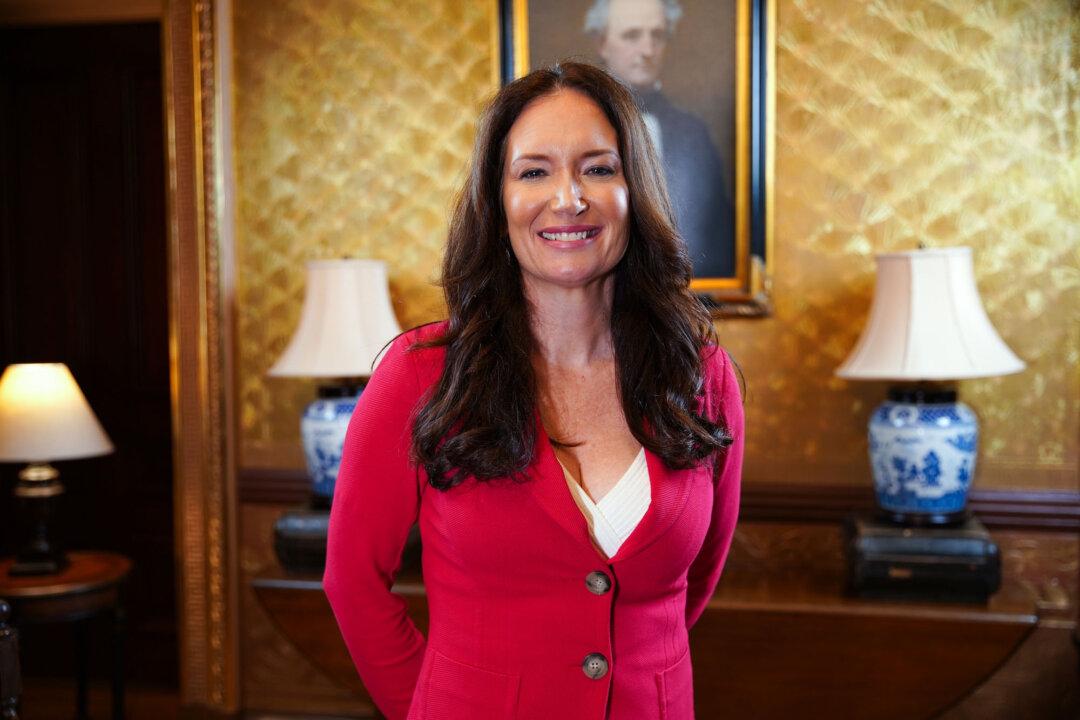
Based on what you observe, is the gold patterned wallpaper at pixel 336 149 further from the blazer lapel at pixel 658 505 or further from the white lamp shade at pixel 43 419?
the blazer lapel at pixel 658 505

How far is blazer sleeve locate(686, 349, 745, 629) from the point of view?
1.53 meters

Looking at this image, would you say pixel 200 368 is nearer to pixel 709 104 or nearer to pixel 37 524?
pixel 37 524

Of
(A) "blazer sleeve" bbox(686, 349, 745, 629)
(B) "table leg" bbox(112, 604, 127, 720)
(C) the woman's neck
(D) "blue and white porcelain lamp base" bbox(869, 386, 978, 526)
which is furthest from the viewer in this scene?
(B) "table leg" bbox(112, 604, 127, 720)

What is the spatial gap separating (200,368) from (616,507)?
2.51 m

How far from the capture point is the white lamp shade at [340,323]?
3.03 meters

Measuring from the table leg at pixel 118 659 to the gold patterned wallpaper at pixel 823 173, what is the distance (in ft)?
2.93

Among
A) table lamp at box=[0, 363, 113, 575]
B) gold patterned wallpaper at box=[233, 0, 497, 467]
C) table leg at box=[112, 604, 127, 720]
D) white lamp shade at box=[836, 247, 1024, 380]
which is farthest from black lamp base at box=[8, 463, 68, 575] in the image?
white lamp shade at box=[836, 247, 1024, 380]

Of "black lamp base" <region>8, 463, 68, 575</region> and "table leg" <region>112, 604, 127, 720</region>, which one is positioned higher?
"black lamp base" <region>8, 463, 68, 575</region>

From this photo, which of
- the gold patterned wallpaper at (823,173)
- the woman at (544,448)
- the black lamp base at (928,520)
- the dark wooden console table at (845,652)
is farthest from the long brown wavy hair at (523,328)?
the gold patterned wallpaper at (823,173)

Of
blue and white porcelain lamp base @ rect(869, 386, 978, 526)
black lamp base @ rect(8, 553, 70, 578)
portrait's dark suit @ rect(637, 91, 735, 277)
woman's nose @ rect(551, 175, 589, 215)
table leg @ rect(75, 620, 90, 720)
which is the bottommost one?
table leg @ rect(75, 620, 90, 720)

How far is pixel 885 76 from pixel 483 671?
95.1 inches

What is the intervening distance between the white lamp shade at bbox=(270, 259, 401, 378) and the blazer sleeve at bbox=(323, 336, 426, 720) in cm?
163

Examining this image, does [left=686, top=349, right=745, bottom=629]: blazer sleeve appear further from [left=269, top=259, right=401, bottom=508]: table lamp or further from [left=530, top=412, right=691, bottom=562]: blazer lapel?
[left=269, top=259, right=401, bottom=508]: table lamp

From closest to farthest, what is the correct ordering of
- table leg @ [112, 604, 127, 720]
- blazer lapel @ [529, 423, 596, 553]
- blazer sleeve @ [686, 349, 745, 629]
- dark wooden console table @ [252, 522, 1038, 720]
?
blazer lapel @ [529, 423, 596, 553] → blazer sleeve @ [686, 349, 745, 629] → dark wooden console table @ [252, 522, 1038, 720] → table leg @ [112, 604, 127, 720]
